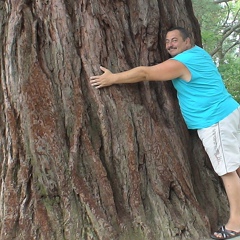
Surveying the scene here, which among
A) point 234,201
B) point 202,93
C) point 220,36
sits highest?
point 220,36

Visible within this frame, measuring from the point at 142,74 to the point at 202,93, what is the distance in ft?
1.80

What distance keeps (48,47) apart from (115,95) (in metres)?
0.67

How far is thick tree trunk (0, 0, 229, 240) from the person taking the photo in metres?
3.33

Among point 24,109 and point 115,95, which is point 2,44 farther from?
point 115,95

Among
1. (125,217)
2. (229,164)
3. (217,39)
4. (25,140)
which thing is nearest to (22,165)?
(25,140)

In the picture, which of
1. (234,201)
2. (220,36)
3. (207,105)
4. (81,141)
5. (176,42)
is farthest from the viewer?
(220,36)

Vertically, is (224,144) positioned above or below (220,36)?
below

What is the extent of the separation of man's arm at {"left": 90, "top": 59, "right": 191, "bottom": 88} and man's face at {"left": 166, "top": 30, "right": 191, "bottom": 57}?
33cm

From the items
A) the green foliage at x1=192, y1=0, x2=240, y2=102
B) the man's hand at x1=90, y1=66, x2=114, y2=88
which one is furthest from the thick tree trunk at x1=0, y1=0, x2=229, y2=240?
the green foliage at x1=192, y1=0, x2=240, y2=102

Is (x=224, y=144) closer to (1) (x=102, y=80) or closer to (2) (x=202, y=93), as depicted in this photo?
(2) (x=202, y=93)

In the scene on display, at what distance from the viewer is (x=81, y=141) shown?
3467 millimetres

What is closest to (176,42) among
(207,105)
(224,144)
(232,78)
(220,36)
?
(207,105)

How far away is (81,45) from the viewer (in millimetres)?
3654

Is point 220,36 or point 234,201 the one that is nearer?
point 234,201
